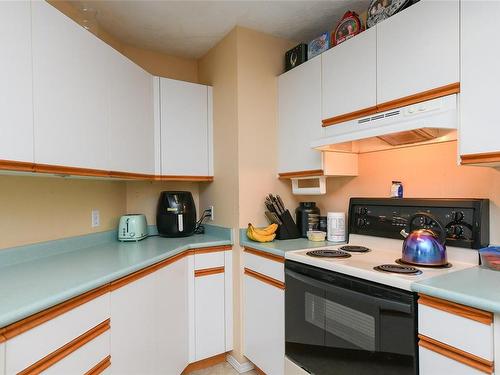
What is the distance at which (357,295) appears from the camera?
1246 millimetres

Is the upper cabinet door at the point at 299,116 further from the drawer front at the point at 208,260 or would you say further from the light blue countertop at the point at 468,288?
the light blue countertop at the point at 468,288

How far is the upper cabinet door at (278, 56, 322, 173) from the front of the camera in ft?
6.21

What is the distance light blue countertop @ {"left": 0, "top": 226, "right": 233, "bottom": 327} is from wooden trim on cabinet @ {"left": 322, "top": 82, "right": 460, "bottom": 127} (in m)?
1.09

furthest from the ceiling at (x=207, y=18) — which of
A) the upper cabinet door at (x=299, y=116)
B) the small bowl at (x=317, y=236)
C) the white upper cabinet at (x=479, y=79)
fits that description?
the small bowl at (x=317, y=236)

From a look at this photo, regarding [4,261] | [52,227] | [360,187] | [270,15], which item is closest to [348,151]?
[360,187]

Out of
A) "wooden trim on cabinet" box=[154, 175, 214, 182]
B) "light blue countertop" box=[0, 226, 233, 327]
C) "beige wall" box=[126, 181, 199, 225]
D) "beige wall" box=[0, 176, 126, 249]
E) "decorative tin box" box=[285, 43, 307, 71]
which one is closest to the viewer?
"light blue countertop" box=[0, 226, 233, 327]

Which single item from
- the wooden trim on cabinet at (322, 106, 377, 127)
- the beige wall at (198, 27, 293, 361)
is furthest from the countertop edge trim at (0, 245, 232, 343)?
the wooden trim on cabinet at (322, 106, 377, 127)

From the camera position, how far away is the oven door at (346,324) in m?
1.09

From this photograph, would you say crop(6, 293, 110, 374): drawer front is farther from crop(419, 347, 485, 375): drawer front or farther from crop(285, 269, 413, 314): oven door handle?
crop(419, 347, 485, 375): drawer front

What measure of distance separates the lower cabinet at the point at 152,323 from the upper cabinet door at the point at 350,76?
1.40 m

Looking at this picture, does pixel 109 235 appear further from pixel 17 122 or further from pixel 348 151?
pixel 348 151

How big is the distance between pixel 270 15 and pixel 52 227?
1.91 meters

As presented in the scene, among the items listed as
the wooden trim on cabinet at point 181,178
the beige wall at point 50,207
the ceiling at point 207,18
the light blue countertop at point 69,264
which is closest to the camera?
the light blue countertop at point 69,264

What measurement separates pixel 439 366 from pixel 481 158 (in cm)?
78
